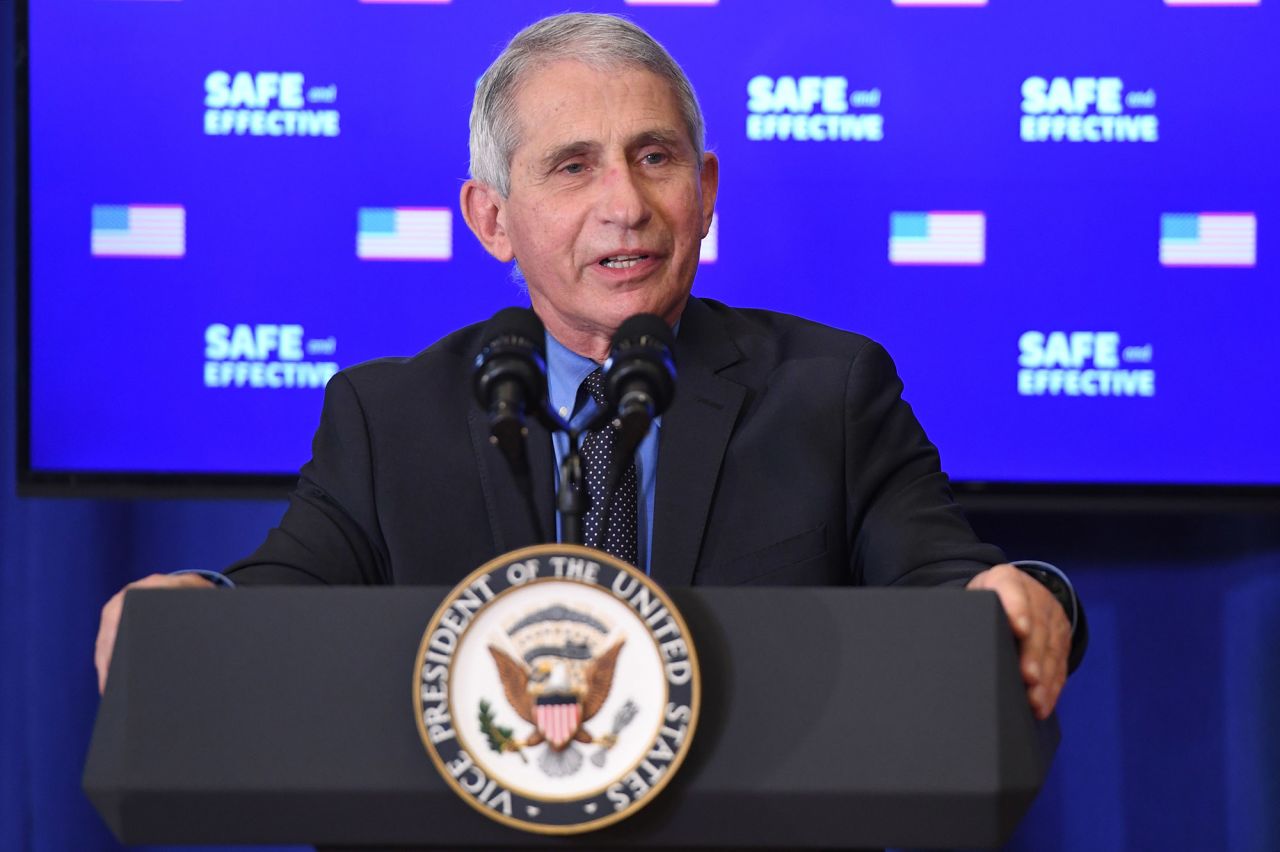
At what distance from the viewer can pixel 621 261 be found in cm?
177

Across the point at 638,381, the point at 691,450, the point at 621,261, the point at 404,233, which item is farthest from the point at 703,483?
the point at 404,233

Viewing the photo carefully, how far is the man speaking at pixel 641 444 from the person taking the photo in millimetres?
1723

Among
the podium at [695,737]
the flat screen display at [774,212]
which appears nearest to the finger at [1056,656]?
the podium at [695,737]

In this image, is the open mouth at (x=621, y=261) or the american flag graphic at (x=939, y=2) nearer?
the open mouth at (x=621, y=261)

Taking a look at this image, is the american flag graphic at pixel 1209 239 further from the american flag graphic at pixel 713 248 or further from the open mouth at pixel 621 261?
the open mouth at pixel 621 261

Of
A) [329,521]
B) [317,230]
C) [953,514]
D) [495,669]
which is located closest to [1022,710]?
[495,669]

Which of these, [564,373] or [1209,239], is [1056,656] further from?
[1209,239]

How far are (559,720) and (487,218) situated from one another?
3.62 feet

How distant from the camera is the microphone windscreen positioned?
1.13 meters

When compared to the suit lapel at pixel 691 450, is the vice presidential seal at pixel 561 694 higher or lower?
lower

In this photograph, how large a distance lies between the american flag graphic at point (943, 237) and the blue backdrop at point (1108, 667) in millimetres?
545

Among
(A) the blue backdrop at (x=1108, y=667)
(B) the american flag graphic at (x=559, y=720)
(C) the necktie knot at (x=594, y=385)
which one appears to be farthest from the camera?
(A) the blue backdrop at (x=1108, y=667)

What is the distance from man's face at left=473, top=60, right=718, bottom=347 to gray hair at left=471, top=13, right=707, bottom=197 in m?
0.01

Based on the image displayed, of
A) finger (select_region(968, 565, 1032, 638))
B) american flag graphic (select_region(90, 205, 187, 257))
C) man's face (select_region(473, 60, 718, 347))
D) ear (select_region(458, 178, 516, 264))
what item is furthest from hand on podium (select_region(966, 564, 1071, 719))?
american flag graphic (select_region(90, 205, 187, 257))
